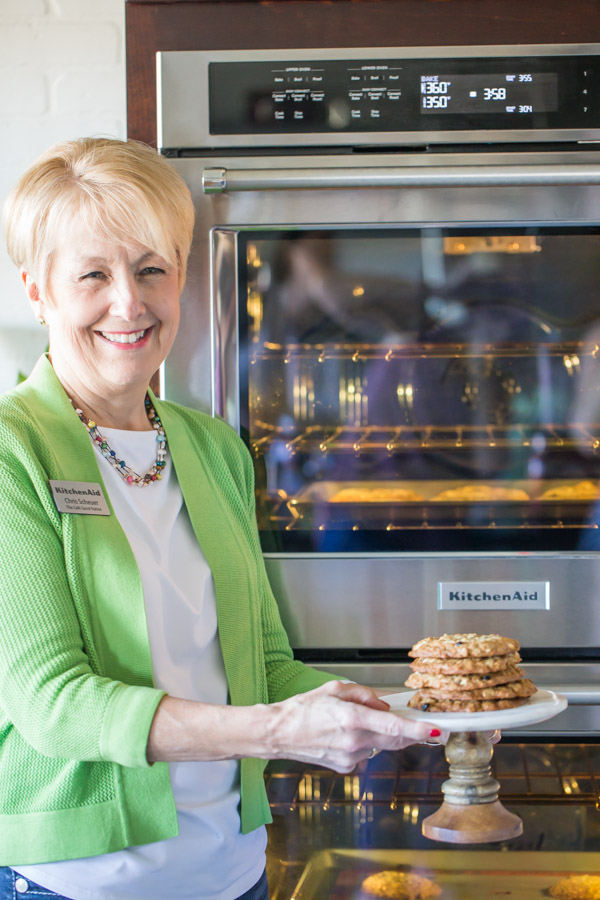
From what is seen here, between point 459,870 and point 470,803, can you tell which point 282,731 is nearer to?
point 470,803

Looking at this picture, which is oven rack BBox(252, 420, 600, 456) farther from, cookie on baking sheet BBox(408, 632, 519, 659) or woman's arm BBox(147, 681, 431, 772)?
woman's arm BBox(147, 681, 431, 772)

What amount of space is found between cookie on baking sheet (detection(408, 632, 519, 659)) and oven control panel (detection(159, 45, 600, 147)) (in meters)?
0.84

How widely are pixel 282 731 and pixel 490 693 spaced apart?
31 centimetres

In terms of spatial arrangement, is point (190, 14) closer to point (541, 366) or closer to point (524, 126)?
point (524, 126)

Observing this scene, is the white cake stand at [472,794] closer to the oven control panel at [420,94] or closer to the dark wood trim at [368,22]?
the oven control panel at [420,94]

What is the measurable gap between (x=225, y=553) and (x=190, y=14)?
0.96 m

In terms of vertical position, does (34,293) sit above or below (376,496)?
above

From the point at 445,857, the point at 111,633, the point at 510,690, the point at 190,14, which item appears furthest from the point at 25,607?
the point at 190,14

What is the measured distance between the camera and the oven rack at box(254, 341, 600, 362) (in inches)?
65.1

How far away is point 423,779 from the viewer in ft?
5.39

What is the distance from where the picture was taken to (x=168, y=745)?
3.51ft

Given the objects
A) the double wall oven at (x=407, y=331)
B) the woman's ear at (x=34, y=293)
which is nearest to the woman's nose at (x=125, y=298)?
the woman's ear at (x=34, y=293)

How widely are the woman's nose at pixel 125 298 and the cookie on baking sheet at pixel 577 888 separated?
1017 millimetres

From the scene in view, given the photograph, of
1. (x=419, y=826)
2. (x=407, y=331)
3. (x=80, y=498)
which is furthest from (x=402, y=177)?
(x=419, y=826)
